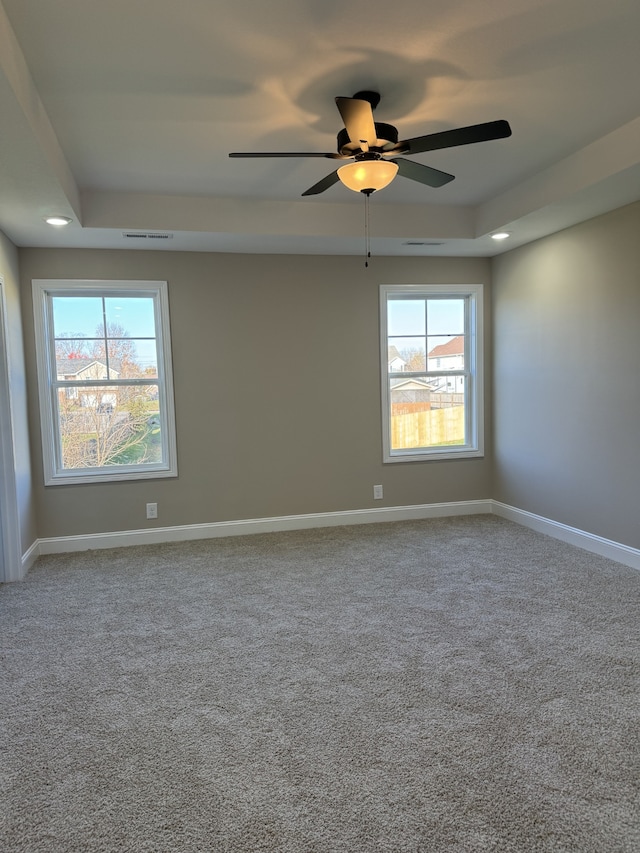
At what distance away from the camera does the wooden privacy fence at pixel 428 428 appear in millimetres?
5254

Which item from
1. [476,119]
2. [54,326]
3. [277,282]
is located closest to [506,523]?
[277,282]

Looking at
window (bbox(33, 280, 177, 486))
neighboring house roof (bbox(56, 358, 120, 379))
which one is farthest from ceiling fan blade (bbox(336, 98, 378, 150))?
neighboring house roof (bbox(56, 358, 120, 379))

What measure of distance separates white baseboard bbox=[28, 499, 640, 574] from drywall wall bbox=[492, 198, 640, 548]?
0.31 feet

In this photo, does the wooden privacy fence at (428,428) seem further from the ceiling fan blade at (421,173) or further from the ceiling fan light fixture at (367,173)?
the ceiling fan light fixture at (367,173)

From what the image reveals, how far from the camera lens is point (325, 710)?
7.25 feet

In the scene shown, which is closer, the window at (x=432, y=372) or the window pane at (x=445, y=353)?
the window at (x=432, y=372)

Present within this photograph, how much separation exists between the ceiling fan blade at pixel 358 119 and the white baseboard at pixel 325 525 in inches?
126

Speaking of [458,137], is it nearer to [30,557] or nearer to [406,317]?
[406,317]

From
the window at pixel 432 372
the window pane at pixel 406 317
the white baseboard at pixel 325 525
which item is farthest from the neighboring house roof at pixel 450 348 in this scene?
the white baseboard at pixel 325 525

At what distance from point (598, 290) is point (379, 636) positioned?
2922mm

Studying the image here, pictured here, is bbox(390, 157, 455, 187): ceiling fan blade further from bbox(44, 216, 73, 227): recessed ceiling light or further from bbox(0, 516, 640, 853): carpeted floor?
bbox(0, 516, 640, 853): carpeted floor

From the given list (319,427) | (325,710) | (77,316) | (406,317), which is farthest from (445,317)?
(325,710)

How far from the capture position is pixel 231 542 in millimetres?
4648

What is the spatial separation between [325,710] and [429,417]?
354 centimetres
